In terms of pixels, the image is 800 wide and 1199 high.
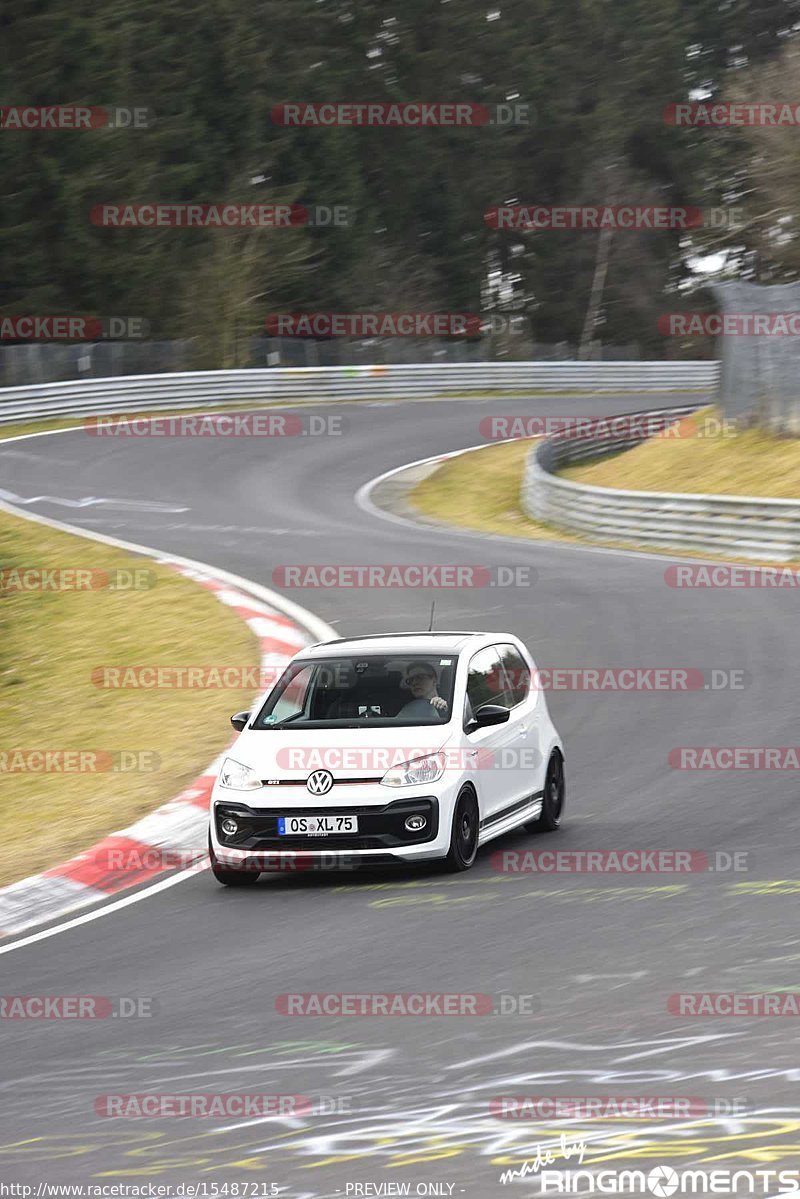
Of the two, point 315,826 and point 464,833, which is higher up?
point 315,826

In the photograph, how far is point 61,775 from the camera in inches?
555

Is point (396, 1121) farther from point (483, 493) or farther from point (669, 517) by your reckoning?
point (483, 493)

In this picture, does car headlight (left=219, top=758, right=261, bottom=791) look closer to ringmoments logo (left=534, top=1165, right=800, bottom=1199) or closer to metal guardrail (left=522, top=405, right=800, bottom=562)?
ringmoments logo (left=534, top=1165, right=800, bottom=1199)

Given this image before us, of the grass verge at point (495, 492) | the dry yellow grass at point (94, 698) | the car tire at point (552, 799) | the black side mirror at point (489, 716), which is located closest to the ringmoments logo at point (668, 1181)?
the black side mirror at point (489, 716)

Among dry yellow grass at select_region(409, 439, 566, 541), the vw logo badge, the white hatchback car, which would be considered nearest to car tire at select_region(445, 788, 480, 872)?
the white hatchback car

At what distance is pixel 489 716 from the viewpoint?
35.0ft

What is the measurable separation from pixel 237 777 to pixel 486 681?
72.3 inches

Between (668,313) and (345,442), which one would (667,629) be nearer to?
(345,442)

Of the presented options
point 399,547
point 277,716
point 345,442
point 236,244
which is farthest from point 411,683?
point 236,244

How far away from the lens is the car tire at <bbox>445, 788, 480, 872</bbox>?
10266 millimetres

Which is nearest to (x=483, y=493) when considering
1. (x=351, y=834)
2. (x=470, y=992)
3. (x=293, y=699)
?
(x=293, y=699)

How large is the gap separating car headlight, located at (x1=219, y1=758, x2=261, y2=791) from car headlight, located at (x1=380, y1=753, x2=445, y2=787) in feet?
2.47

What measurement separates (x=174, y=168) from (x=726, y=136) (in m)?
33.0

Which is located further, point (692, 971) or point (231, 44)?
point (231, 44)
